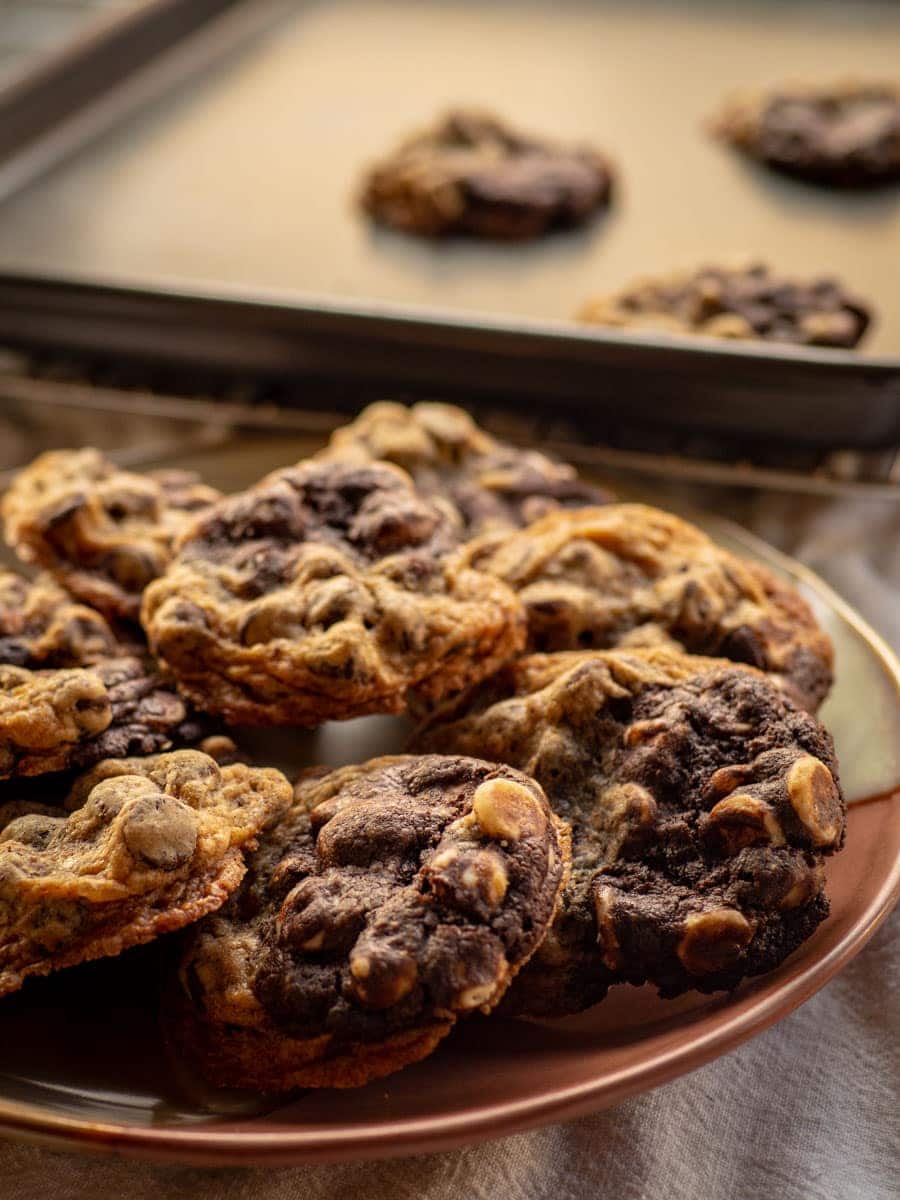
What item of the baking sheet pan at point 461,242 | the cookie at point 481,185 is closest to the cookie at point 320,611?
the baking sheet pan at point 461,242

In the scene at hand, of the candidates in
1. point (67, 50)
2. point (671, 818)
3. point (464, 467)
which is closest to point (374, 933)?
point (671, 818)

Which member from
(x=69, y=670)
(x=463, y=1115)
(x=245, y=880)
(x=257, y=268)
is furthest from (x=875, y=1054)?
(x=257, y=268)

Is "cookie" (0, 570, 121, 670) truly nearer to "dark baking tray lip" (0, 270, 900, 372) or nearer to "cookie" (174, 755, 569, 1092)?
"cookie" (174, 755, 569, 1092)

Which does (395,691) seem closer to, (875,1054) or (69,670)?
(69,670)

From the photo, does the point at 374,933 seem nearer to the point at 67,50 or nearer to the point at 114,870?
the point at 114,870

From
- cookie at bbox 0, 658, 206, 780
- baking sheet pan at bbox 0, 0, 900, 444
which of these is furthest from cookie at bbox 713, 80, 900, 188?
cookie at bbox 0, 658, 206, 780

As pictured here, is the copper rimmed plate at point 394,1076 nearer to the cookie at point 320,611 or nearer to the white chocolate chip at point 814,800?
the white chocolate chip at point 814,800
